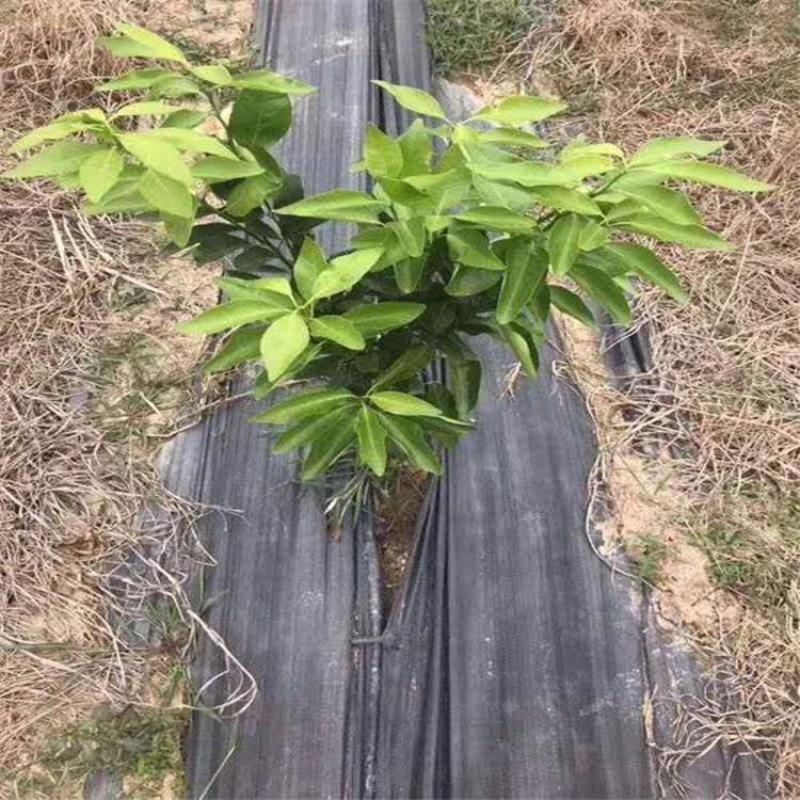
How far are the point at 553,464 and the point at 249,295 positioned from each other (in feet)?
3.27

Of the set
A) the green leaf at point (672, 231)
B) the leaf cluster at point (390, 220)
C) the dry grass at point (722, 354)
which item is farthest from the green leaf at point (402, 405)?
the dry grass at point (722, 354)

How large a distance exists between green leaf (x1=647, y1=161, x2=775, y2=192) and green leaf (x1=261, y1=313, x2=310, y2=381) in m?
0.46

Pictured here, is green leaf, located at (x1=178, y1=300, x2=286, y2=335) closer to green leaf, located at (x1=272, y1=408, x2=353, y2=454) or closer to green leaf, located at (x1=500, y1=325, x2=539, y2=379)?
green leaf, located at (x1=272, y1=408, x2=353, y2=454)

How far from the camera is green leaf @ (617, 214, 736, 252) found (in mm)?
1019

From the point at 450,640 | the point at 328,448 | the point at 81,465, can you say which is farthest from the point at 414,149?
the point at 81,465

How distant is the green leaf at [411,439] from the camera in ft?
4.17

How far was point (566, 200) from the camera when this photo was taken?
3.24ft

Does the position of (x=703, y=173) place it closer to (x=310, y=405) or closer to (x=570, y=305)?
(x=570, y=305)

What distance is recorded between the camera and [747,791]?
153 cm

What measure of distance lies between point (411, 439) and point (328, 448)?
135 mm

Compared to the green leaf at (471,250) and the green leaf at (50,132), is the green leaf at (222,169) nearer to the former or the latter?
the green leaf at (50,132)

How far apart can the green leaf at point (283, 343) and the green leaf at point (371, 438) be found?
0.84 feet

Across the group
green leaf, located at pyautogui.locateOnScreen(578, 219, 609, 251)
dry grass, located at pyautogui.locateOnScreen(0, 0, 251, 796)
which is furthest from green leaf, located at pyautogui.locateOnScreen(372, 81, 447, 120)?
dry grass, located at pyautogui.locateOnScreen(0, 0, 251, 796)

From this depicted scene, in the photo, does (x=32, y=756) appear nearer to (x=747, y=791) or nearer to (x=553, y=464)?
(x=553, y=464)
